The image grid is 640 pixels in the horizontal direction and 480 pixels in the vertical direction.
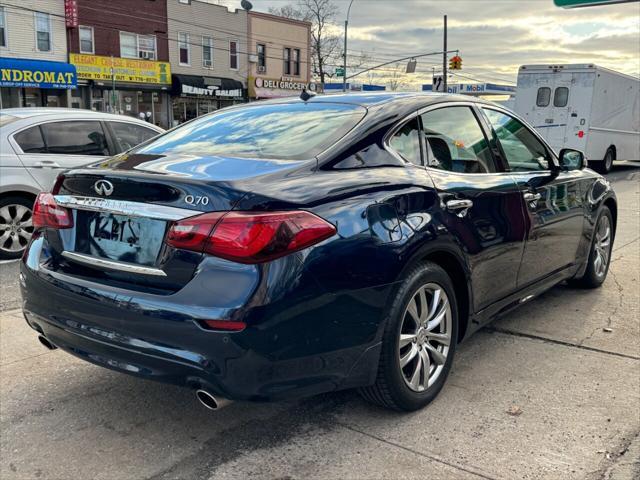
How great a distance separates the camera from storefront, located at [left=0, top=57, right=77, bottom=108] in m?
26.0

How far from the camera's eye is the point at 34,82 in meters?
26.8

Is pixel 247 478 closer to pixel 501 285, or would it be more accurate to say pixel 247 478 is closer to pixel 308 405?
pixel 308 405

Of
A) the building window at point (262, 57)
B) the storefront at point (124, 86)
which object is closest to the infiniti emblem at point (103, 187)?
the storefront at point (124, 86)

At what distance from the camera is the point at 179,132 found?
3867 mm

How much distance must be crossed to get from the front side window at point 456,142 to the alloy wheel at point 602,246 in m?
2.05

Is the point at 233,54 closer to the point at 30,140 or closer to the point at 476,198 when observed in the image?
the point at 30,140

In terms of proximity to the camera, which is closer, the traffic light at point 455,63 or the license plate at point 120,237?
the license plate at point 120,237

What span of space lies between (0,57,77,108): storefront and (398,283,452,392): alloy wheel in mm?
27043

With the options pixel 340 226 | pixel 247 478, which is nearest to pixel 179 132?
pixel 340 226

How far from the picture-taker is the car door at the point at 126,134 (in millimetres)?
7625

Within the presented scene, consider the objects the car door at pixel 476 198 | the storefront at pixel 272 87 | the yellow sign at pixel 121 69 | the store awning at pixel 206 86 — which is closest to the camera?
the car door at pixel 476 198

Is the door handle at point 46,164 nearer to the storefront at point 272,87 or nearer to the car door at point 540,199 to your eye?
the car door at point 540,199

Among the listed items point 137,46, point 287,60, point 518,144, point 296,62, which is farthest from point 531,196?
point 296,62

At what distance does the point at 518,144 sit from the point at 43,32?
91.0 feet
